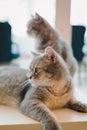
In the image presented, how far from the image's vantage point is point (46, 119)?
117cm

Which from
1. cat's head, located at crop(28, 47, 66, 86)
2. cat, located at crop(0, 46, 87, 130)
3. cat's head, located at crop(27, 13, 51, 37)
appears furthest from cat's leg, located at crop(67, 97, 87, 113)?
cat's head, located at crop(27, 13, 51, 37)

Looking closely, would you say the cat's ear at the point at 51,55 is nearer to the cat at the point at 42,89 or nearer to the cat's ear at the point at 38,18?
the cat at the point at 42,89

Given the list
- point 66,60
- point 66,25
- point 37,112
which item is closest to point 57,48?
point 66,60

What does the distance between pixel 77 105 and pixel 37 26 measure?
0.53m

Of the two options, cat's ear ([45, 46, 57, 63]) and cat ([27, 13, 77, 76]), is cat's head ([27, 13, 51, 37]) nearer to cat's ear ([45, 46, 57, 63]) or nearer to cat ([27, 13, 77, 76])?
cat ([27, 13, 77, 76])

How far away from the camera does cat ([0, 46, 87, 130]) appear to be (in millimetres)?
1223

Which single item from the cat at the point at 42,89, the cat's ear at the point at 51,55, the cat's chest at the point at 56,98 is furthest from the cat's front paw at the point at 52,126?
the cat's ear at the point at 51,55

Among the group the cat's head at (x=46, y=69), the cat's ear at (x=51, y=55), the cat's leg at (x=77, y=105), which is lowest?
the cat's leg at (x=77, y=105)

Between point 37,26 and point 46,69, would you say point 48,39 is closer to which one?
point 37,26

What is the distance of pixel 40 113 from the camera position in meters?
1.20

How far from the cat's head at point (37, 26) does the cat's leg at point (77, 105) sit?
0.43m

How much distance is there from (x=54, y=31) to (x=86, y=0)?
0.33m

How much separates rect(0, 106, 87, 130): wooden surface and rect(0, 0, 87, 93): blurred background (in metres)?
0.51

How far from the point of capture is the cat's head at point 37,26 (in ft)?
5.24
